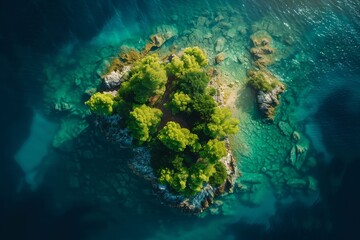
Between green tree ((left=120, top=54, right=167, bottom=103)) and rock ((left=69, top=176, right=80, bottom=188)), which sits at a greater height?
green tree ((left=120, top=54, right=167, bottom=103))

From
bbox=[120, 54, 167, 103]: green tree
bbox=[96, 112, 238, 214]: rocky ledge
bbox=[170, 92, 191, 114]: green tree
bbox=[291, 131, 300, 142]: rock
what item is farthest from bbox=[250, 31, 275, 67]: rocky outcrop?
bbox=[96, 112, 238, 214]: rocky ledge

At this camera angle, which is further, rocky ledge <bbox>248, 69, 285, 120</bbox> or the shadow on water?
rocky ledge <bbox>248, 69, 285, 120</bbox>

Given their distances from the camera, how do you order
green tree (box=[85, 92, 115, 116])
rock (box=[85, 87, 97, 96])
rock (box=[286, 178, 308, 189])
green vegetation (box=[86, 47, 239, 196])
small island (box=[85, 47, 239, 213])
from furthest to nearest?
rock (box=[286, 178, 308, 189]), rock (box=[85, 87, 97, 96]), green tree (box=[85, 92, 115, 116]), small island (box=[85, 47, 239, 213]), green vegetation (box=[86, 47, 239, 196])

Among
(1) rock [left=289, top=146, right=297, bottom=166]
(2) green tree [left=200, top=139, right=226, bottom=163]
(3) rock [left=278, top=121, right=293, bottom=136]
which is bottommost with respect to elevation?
(1) rock [left=289, top=146, right=297, bottom=166]

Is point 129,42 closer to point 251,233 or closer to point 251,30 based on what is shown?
point 251,30

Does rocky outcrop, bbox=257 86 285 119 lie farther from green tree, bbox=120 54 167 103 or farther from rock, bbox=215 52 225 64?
green tree, bbox=120 54 167 103

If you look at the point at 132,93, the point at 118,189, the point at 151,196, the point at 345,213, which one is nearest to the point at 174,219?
the point at 151,196

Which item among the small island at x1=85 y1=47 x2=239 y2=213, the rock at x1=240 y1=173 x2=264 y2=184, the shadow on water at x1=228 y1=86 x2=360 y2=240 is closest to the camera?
the small island at x1=85 y1=47 x2=239 y2=213
